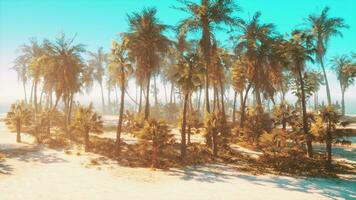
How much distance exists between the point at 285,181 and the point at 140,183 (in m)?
9.89

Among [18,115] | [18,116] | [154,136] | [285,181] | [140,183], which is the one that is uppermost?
[18,115]

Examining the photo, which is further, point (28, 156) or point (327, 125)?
point (28, 156)

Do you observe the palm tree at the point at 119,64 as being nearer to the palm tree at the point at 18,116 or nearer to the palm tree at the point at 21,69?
the palm tree at the point at 18,116

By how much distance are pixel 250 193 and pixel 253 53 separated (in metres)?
20.8

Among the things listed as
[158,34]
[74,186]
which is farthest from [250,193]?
[158,34]

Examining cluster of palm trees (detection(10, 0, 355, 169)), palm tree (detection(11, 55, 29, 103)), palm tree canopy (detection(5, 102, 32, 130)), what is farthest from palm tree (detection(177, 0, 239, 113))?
palm tree (detection(11, 55, 29, 103))

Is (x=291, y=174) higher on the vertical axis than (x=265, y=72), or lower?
lower

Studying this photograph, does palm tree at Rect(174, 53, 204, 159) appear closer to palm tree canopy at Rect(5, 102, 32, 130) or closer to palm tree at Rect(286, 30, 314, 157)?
palm tree at Rect(286, 30, 314, 157)

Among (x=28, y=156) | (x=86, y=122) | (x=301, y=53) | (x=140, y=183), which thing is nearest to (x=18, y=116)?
(x=28, y=156)

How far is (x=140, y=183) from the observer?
1744 cm

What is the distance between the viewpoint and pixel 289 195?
608 inches

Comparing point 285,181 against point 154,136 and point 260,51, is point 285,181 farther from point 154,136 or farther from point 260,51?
point 260,51

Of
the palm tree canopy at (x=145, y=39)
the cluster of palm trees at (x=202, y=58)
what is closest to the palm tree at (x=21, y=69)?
the cluster of palm trees at (x=202, y=58)

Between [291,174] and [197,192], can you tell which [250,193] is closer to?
[197,192]
